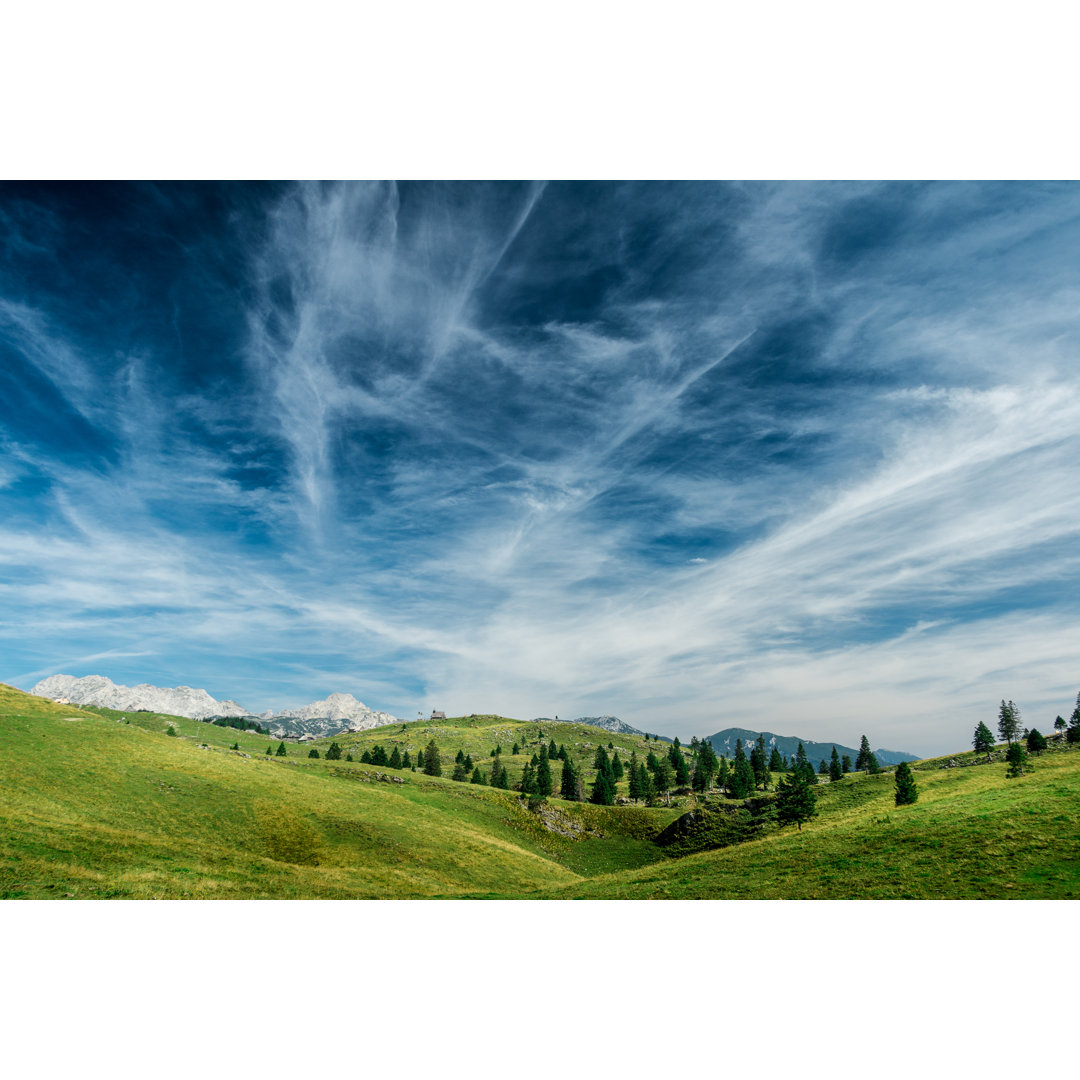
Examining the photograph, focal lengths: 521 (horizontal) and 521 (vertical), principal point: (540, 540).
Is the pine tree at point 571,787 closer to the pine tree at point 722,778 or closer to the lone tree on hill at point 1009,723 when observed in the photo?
the pine tree at point 722,778

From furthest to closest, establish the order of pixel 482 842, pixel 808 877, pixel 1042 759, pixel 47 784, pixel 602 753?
pixel 602 753 → pixel 1042 759 → pixel 482 842 → pixel 47 784 → pixel 808 877

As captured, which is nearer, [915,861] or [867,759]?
[915,861]

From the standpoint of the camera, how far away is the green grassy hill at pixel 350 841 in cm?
2420

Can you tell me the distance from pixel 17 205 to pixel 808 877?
5084 centimetres

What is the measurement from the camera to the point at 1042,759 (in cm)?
7494

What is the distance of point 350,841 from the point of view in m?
43.2

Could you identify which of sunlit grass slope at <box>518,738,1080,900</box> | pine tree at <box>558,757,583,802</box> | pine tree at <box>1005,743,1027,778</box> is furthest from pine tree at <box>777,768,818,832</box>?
pine tree at <box>558,757,583,802</box>

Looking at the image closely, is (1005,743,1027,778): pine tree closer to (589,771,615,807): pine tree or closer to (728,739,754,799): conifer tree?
(728,739,754,799): conifer tree

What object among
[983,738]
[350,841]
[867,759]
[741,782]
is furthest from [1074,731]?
[350,841]

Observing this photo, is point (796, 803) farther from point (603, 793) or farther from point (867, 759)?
point (867, 759)

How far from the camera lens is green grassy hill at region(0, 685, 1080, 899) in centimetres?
2420

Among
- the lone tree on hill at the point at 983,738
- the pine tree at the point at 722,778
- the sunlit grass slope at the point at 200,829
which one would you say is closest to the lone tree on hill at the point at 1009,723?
the lone tree on hill at the point at 983,738
